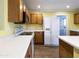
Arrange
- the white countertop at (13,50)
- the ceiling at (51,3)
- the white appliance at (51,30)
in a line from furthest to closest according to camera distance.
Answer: the white appliance at (51,30) < the ceiling at (51,3) < the white countertop at (13,50)

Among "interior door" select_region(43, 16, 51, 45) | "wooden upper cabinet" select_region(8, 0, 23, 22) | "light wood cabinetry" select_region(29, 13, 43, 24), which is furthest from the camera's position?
"light wood cabinetry" select_region(29, 13, 43, 24)

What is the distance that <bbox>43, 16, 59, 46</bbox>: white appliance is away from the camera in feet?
26.0

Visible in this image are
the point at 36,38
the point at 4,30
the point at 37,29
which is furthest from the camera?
the point at 37,29

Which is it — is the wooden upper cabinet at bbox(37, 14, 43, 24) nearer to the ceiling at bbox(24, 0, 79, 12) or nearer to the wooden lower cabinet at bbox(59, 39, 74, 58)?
the ceiling at bbox(24, 0, 79, 12)

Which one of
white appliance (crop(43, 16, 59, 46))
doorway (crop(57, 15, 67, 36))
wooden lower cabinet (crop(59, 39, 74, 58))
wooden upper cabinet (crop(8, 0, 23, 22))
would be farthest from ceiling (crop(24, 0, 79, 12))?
wooden lower cabinet (crop(59, 39, 74, 58))

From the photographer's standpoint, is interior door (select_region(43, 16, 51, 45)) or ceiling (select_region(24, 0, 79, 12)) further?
interior door (select_region(43, 16, 51, 45))

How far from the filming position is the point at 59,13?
887 centimetres

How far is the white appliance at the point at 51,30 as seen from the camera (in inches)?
312

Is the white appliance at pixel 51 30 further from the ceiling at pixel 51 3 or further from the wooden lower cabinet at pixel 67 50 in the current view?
the wooden lower cabinet at pixel 67 50

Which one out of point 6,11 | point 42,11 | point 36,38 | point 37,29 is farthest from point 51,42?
point 6,11

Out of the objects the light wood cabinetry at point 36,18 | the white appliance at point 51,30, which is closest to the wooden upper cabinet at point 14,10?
the white appliance at point 51,30

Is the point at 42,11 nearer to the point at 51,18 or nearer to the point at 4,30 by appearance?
the point at 51,18

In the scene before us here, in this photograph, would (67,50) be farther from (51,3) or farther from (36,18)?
(36,18)

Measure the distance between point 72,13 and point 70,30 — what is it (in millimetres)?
1233
